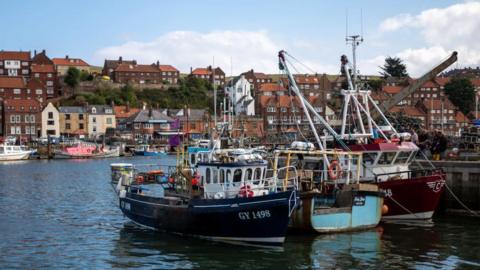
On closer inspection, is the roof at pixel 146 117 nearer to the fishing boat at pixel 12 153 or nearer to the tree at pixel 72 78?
the tree at pixel 72 78

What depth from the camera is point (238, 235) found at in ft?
91.1

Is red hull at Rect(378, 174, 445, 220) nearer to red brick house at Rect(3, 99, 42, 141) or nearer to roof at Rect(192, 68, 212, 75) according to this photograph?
red brick house at Rect(3, 99, 42, 141)

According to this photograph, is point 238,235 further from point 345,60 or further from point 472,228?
point 345,60

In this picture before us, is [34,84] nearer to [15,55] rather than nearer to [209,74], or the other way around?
[15,55]

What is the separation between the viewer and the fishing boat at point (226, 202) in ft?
87.7

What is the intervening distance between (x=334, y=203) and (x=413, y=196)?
17.5ft

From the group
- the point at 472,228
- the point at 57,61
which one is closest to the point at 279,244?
the point at 472,228

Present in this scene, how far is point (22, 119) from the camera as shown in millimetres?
135750

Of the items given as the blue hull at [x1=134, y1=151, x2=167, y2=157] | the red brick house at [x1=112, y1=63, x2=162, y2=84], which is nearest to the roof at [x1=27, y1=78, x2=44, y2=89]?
the red brick house at [x1=112, y1=63, x2=162, y2=84]

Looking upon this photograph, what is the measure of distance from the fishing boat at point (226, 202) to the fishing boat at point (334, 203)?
1141 millimetres

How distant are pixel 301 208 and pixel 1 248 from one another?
43.5ft

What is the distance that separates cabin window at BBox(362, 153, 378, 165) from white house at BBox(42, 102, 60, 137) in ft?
367

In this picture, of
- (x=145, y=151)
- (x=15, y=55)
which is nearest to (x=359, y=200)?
(x=145, y=151)

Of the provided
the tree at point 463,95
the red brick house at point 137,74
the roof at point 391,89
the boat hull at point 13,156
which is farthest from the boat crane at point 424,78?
the red brick house at point 137,74
